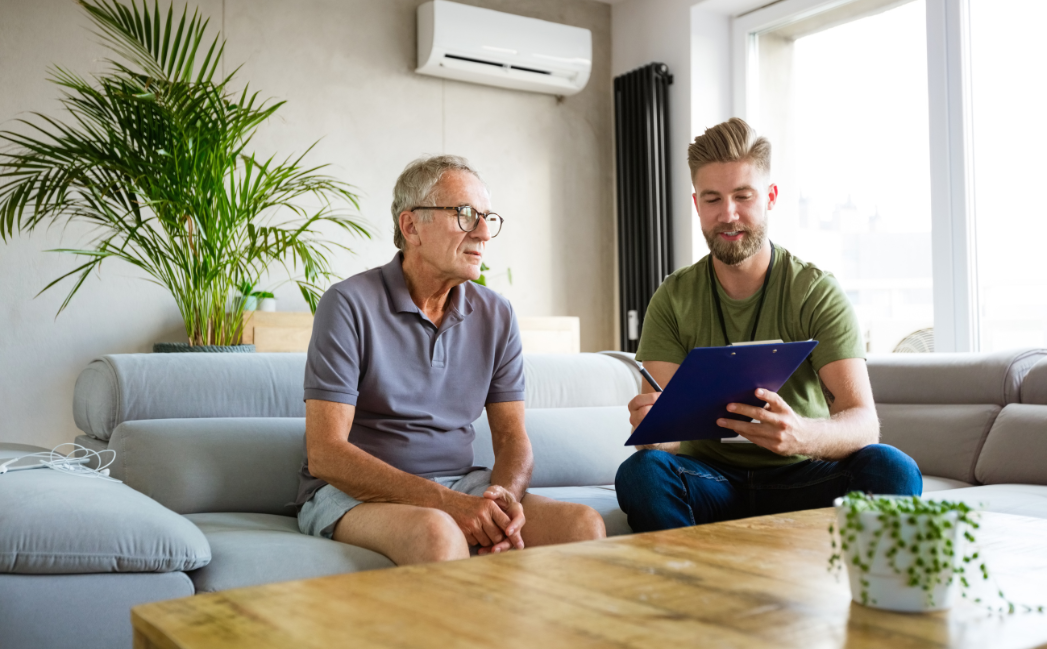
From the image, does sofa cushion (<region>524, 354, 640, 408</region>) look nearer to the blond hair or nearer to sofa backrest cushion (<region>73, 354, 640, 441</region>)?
sofa backrest cushion (<region>73, 354, 640, 441</region>)

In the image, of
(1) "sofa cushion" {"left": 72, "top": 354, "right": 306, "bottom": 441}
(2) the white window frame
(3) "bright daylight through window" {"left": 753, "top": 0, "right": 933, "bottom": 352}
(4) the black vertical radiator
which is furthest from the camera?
(4) the black vertical radiator

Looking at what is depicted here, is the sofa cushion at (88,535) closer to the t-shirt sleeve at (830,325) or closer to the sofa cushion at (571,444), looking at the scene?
the sofa cushion at (571,444)

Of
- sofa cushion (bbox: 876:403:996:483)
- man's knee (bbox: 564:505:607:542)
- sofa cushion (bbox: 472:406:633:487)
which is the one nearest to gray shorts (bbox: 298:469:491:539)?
man's knee (bbox: 564:505:607:542)

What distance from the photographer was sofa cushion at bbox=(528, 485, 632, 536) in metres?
1.84

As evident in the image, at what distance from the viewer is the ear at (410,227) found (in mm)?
1881

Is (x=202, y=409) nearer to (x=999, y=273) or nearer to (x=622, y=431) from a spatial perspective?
(x=622, y=431)

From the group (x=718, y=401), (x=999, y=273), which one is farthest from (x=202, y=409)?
(x=999, y=273)

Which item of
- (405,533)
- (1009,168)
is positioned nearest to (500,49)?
(1009,168)

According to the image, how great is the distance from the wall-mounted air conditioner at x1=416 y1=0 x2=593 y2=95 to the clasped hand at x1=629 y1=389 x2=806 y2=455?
310cm

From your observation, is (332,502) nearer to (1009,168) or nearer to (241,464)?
(241,464)

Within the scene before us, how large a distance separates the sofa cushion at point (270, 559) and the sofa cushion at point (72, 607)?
0.09 meters

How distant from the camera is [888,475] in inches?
63.3

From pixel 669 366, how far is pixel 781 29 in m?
3.06

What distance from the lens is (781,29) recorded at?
14.4 feet
